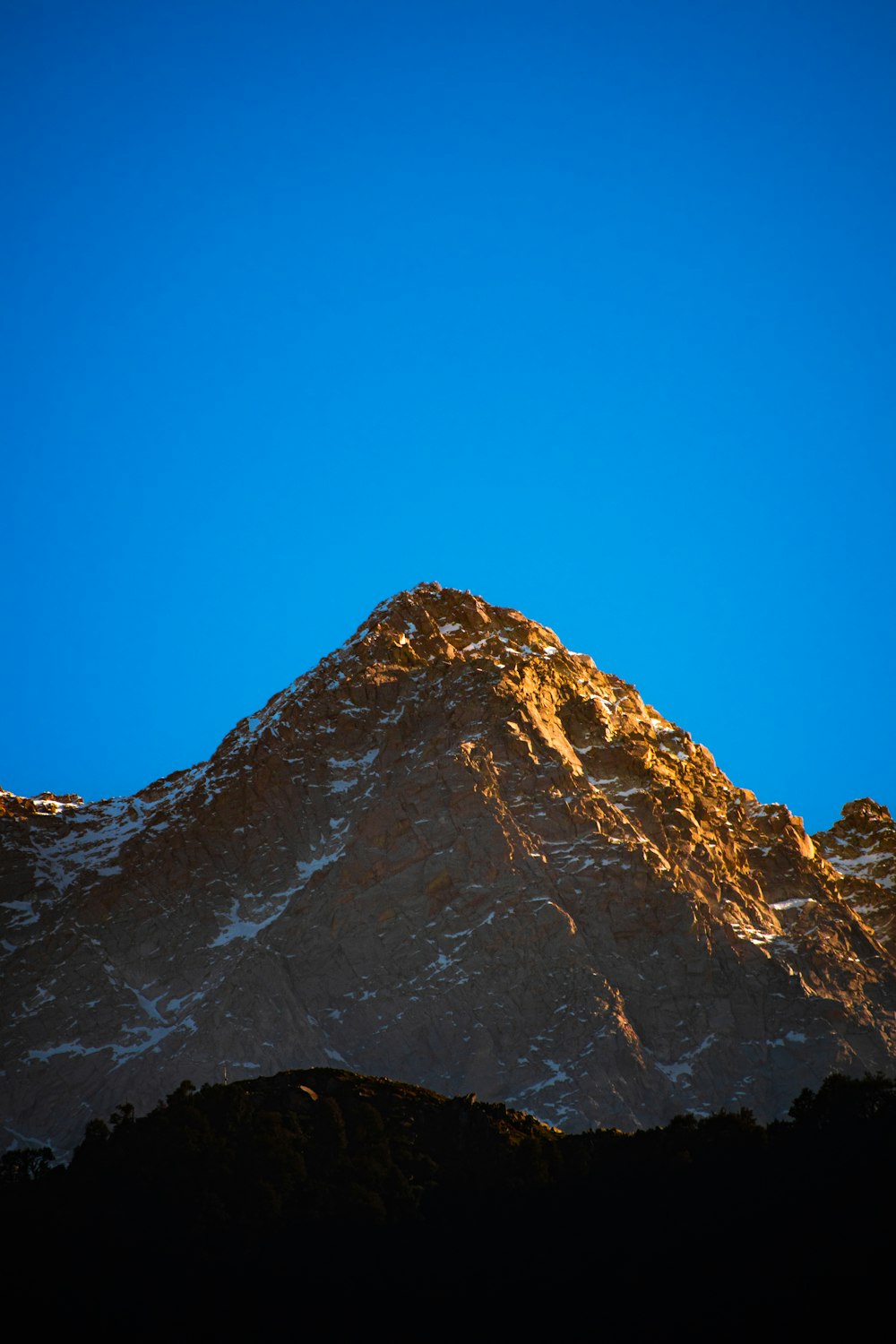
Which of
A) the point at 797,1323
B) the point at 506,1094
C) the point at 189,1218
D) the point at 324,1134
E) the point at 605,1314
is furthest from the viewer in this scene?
the point at 506,1094

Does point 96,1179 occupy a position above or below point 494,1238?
above

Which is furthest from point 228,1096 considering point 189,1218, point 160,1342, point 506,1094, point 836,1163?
point 506,1094

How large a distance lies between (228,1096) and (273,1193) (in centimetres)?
1523

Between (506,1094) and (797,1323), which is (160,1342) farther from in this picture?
(506,1094)

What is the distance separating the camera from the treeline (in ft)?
363

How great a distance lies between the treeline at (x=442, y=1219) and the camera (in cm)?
11050

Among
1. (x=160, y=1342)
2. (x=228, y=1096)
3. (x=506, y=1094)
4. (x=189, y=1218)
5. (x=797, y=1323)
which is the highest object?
(x=506, y=1094)

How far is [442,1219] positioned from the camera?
126 meters

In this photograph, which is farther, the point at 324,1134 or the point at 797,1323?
the point at 324,1134

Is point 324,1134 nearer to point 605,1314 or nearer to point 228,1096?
point 228,1096

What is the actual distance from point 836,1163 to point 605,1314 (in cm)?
2090

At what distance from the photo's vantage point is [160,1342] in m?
108

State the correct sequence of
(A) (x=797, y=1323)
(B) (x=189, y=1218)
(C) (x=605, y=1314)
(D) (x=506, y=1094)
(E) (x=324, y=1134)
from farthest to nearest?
(D) (x=506, y=1094) → (E) (x=324, y=1134) → (B) (x=189, y=1218) → (C) (x=605, y=1314) → (A) (x=797, y=1323)

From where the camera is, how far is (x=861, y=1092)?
14075 cm
